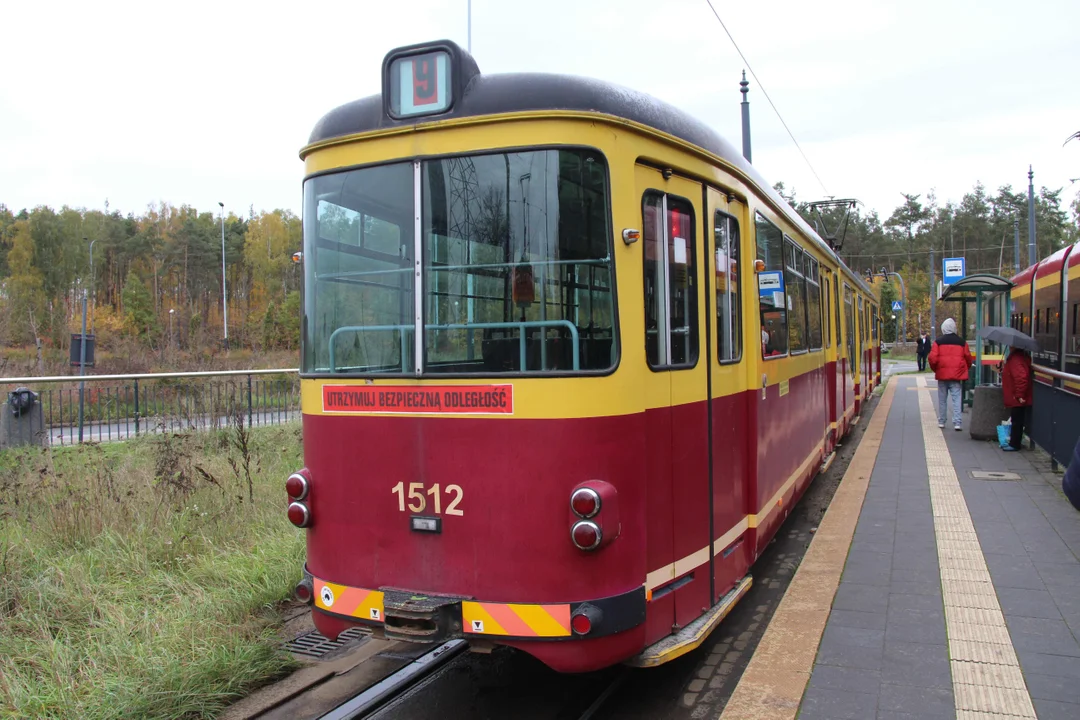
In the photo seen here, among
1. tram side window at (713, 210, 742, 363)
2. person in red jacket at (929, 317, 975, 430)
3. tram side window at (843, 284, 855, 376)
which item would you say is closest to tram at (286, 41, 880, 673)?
tram side window at (713, 210, 742, 363)

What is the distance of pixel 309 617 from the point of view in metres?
5.53

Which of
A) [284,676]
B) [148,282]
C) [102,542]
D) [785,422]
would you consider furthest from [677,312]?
[148,282]

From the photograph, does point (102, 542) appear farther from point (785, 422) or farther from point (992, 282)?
point (992, 282)

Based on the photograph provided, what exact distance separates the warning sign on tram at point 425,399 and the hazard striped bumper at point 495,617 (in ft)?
2.87

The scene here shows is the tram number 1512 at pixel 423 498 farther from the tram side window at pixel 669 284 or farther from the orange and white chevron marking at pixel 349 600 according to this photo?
the tram side window at pixel 669 284

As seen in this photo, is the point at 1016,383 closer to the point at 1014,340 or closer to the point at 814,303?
the point at 1014,340

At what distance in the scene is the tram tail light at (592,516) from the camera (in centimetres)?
352

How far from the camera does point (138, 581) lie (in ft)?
18.6

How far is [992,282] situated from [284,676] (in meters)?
13.2

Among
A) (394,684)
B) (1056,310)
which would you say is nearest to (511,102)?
(394,684)

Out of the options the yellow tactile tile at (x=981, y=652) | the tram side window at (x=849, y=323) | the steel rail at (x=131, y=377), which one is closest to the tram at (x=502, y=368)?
the yellow tactile tile at (x=981, y=652)

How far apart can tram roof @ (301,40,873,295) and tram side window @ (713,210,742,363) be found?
76 cm

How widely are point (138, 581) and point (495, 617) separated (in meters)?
3.37

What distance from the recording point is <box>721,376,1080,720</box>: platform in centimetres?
397
